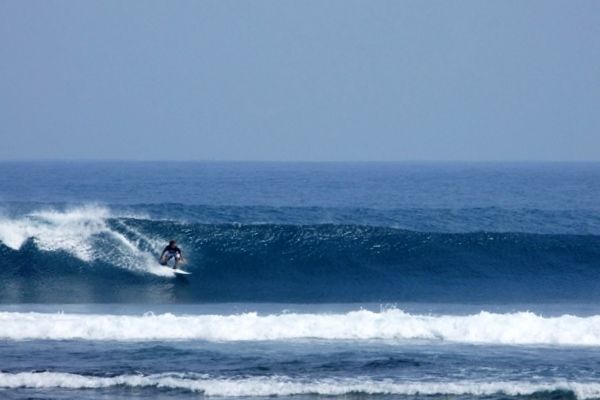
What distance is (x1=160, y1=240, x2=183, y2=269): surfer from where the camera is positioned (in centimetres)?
2258

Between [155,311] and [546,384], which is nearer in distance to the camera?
[546,384]

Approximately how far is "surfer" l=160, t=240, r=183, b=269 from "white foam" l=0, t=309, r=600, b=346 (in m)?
5.41

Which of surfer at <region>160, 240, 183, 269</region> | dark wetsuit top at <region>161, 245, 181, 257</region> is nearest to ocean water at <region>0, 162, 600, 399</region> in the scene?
surfer at <region>160, 240, 183, 269</region>

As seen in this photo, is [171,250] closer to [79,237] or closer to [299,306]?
[79,237]

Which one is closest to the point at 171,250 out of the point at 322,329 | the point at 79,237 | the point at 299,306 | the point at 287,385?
the point at 79,237

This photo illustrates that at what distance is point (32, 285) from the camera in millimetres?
22062

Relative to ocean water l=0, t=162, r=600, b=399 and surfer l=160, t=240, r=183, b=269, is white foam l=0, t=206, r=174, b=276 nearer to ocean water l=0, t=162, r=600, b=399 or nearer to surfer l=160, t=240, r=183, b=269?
ocean water l=0, t=162, r=600, b=399

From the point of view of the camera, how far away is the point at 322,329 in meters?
16.6

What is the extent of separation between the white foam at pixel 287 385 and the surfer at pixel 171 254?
29.3ft

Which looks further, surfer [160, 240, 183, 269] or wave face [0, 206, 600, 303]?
surfer [160, 240, 183, 269]

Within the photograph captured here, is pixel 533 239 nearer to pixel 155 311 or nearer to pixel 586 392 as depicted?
pixel 155 311

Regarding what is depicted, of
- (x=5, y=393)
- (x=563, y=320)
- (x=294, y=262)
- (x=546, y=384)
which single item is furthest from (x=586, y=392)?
(x=294, y=262)

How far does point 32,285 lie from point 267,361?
923 centimetres

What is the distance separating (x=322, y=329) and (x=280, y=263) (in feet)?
24.8
